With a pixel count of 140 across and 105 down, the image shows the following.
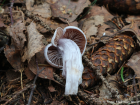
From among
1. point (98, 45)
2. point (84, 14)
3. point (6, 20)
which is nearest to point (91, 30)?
point (98, 45)

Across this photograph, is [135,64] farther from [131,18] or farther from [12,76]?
[12,76]

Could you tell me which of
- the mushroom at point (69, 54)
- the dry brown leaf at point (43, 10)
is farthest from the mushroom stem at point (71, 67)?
the dry brown leaf at point (43, 10)

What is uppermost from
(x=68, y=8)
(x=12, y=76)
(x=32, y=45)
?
(x=68, y=8)

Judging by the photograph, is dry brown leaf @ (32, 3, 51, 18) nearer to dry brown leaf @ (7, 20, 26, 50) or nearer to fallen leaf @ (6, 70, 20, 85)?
dry brown leaf @ (7, 20, 26, 50)

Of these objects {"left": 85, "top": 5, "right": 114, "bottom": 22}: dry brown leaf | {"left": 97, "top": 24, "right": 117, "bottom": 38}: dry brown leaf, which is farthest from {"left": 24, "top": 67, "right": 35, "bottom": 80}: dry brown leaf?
{"left": 85, "top": 5, "right": 114, "bottom": 22}: dry brown leaf

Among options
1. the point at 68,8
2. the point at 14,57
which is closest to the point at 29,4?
the point at 68,8

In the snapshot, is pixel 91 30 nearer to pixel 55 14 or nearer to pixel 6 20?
pixel 55 14
